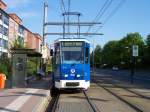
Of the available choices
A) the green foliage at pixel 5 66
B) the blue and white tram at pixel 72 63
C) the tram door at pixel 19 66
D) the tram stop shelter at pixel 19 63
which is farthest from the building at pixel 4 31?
the blue and white tram at pixel 72 63

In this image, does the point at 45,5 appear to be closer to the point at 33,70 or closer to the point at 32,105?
the point at 33,70

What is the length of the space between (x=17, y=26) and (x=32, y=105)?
99.0 meters

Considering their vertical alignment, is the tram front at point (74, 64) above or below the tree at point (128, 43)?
below

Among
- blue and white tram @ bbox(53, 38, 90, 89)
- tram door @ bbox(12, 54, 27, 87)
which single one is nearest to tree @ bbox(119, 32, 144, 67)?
tram door @ bbox(12, 54, 27, 87)

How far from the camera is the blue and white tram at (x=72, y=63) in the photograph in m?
26.0

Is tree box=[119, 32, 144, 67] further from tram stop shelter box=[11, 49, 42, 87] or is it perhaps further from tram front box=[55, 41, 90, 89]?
tram front box=[55, 41, 90, 89]

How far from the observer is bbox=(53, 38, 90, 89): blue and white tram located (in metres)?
26.0

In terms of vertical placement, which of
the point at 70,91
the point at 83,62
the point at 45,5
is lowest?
the point at 70,91

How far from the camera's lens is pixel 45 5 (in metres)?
52.9

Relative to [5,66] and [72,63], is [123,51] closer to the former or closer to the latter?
[5,66]

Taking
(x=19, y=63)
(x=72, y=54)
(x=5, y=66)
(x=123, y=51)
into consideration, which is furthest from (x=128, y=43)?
(x=72, y=54)

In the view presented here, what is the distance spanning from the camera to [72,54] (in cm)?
2644

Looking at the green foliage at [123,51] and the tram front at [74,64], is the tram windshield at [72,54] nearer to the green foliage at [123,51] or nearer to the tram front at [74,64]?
the tram front at [74,64]

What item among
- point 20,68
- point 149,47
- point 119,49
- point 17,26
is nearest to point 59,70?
point 20,68
